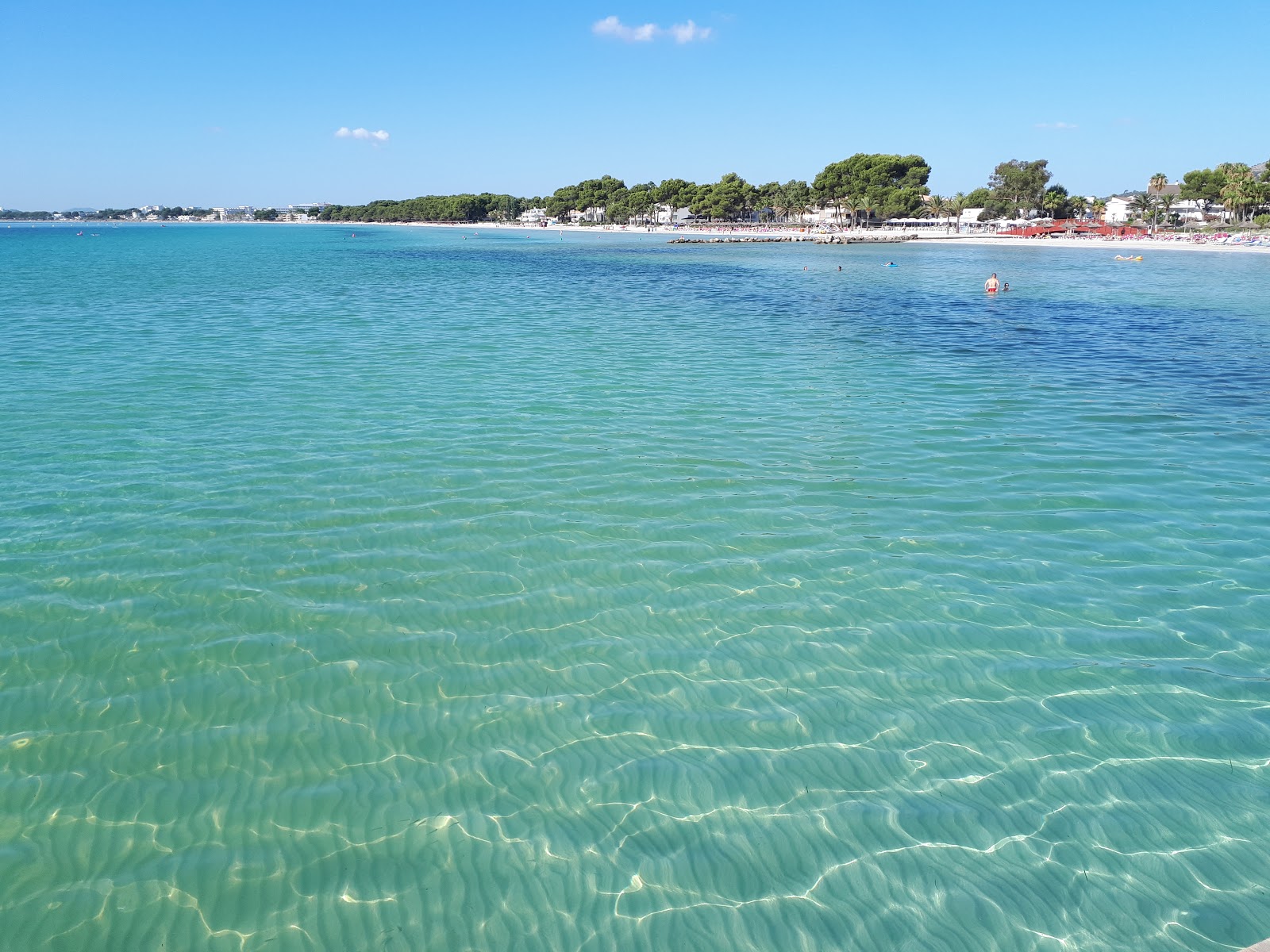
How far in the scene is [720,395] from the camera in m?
19.9

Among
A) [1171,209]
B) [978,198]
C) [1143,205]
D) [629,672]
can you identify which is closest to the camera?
[629,672]

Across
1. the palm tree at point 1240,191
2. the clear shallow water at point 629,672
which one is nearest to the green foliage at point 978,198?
the palm tree at point 1240,191

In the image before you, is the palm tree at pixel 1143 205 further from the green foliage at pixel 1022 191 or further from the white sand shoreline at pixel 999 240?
the white sand shoreline at pixel 999 240

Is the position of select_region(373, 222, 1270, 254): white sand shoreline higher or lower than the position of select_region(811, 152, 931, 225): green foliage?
lower

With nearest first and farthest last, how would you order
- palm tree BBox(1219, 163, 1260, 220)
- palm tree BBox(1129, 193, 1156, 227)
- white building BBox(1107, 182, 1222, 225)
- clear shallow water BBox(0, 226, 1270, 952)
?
clear shallow water BBox(0, 226, 1270, 952) → palm tree BBox(1219, 163, 1260, 220) → white building BBox(1107, 182, 1222, 225) → palm tree BBox(1129, 193, 1156, 227)

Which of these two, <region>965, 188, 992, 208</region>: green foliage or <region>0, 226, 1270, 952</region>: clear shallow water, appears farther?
<region>965, 188, 992, 208</region>: green foliage

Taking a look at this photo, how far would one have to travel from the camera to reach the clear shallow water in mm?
5527

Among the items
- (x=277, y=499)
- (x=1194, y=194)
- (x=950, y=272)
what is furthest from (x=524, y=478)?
(x=1194, y=194)

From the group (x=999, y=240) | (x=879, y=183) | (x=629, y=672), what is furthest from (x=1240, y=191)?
(x=629, y=672)

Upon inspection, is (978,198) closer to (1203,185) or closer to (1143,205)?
(1143,205)

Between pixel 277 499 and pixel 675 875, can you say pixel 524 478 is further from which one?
pixel 675 875

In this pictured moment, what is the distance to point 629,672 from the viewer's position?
805cm

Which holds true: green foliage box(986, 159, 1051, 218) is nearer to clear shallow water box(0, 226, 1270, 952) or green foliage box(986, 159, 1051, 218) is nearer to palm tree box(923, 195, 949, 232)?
palm tree box(923, 195, 949, 232)

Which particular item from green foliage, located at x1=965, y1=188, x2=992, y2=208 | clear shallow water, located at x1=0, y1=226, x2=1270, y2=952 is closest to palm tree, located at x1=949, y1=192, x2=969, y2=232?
green foliage, located at x1=965, y1=188, x2=992, y2=208
